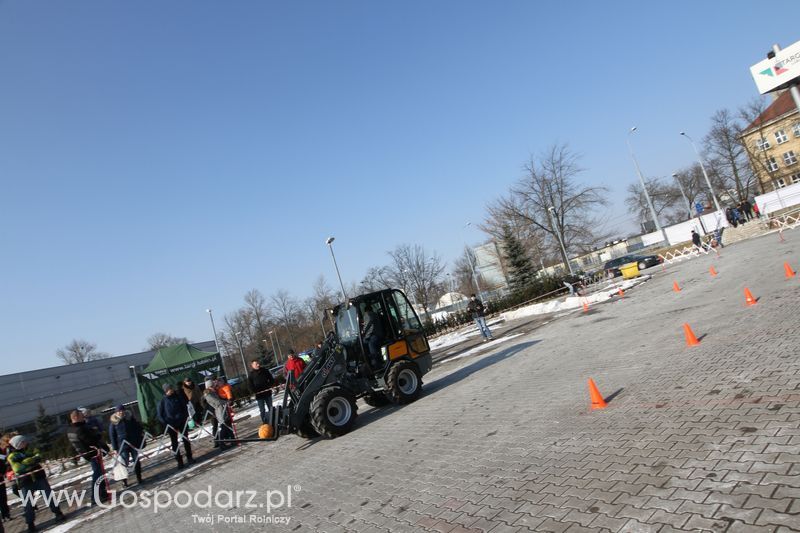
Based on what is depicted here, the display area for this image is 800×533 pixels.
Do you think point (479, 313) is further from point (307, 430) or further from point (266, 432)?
point (266, 432)

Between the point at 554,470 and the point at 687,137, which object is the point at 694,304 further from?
the point at 687,137

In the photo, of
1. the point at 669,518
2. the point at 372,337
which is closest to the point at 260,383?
the point at 372,337

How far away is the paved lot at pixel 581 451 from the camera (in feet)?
12.0

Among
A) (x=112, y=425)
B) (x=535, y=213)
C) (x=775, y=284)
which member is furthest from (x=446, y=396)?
(x=535, y=213)

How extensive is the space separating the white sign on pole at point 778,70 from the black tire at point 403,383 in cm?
907

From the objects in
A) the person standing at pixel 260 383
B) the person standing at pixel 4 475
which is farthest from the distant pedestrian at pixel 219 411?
the person standing at pixel 4 475

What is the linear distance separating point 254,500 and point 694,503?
585cm

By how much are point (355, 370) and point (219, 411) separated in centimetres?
436

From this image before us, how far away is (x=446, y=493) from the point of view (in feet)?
16.4

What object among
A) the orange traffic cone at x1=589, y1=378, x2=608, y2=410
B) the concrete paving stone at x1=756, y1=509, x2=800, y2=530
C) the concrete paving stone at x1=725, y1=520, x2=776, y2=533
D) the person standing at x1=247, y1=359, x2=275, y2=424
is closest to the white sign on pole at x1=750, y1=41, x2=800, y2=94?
the orange traffic cone at x1=589, y1=378, x2=608, y2=410

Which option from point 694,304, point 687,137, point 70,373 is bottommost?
point 694,304

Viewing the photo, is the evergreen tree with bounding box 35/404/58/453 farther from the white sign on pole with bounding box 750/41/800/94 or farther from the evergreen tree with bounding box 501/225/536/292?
the white sign on pole with bounding box 750/41/800/94

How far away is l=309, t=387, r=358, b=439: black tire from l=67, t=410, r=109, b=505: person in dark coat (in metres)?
4.84

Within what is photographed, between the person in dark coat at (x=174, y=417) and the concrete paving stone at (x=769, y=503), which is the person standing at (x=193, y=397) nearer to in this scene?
the person in dark coat at (x=174, y=417)
